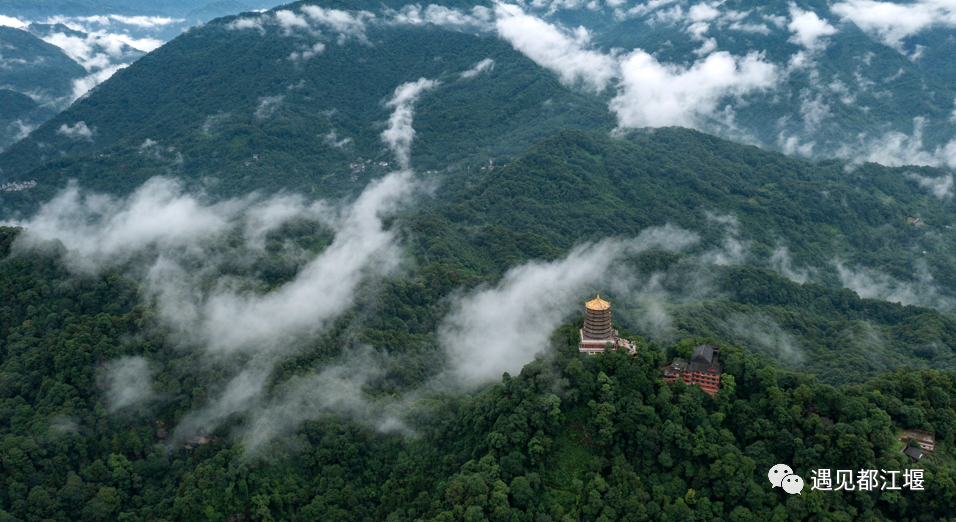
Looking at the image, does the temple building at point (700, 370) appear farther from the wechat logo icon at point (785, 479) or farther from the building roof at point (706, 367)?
the wechat logo icon at point (785, 479)

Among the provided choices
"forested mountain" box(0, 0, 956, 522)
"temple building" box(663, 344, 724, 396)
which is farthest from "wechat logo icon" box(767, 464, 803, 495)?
"temple building" box(663, 344, 724, 396)

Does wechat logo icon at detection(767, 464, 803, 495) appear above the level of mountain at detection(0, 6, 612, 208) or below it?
above

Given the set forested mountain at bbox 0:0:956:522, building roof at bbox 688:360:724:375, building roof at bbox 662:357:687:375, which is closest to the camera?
forested mountain at bbox 0:0:956:522

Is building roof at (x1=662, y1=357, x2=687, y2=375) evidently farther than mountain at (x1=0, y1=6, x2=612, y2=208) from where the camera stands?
No

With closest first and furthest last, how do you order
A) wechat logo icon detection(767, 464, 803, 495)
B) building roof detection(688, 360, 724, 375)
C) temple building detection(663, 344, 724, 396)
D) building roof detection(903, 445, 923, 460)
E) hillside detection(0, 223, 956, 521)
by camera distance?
wechat logo icon detection(767, 464, 803, 495)
building roof detection(903, 445, 923, 460)
hillside detection(0, 223, 956, 521)
building roof detection(688, 360, 724, 375)
temple building detection(663, 344, 724, 396)

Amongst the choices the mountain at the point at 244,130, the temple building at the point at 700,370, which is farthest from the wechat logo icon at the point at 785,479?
the mountain at the point at 244,130

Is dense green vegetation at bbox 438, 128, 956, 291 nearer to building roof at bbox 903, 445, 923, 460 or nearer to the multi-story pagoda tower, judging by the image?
the multi-story pagoda tower

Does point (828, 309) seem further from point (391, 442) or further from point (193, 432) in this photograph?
point (193, 432)
